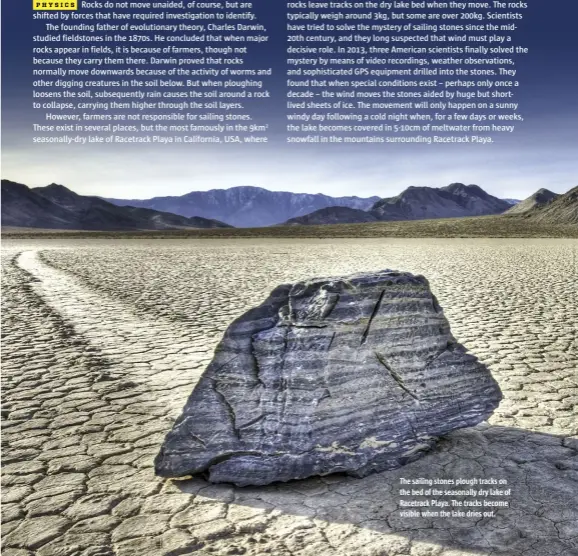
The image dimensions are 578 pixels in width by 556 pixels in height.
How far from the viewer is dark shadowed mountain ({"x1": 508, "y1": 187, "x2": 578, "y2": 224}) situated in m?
77.3

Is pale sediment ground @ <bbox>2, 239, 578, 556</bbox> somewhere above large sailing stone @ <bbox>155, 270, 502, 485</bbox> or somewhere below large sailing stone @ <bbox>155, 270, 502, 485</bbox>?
Answer: below

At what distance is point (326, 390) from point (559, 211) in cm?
8974

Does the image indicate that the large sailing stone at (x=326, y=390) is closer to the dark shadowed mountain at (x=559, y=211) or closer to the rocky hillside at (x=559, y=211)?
the rocky hillside at (x=559, y=211)

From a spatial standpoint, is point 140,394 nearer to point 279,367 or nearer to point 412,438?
point 279,367

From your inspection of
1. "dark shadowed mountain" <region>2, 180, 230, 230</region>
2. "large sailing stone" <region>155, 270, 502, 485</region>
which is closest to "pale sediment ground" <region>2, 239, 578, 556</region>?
"large sailing stone" <region>155, 270, 502, 485</region>

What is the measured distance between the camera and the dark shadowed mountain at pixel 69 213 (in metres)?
144

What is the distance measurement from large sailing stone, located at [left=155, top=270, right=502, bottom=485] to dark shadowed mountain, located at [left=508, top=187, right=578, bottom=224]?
82.1 metres

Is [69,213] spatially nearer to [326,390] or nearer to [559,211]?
[559,211]

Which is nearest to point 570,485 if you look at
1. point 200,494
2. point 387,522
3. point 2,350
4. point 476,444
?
point 476,444

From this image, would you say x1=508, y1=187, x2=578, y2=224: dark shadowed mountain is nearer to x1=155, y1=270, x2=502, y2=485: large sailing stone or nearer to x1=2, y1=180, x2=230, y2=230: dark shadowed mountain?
x1=155, y1=270, x2=502, y2=485: large sailing stone

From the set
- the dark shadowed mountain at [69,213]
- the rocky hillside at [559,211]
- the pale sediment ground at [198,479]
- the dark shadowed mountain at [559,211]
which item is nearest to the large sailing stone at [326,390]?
the pale sediment ground at [198,479]

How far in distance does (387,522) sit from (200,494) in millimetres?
948

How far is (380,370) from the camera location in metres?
2.88

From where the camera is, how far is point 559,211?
81250mm
